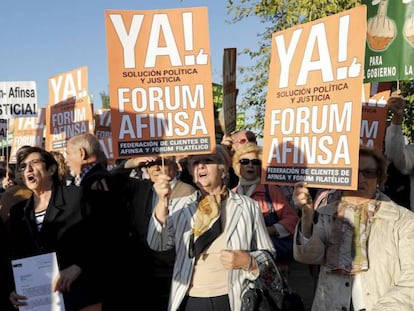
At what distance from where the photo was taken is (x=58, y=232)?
3.80m

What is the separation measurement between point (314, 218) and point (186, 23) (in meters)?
1.51

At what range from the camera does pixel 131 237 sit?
4340 millimetres

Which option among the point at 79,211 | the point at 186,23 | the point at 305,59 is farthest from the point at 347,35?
the point at 79,211

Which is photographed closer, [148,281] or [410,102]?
[148,281]

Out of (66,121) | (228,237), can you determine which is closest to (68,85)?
(66,121)

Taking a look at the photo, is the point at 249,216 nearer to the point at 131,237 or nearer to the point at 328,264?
the point at 328,264

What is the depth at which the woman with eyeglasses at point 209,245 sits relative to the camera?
129 inches

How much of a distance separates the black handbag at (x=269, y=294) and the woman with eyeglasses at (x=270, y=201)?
90 centimetres

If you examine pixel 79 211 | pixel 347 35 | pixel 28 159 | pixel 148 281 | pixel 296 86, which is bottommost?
pixel 148 281

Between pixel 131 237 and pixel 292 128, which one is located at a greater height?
pixel 292 128

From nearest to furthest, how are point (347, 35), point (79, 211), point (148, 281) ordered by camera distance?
point (347, 35), point (79, 211), point (148, 281)

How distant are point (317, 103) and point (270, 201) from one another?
128cm

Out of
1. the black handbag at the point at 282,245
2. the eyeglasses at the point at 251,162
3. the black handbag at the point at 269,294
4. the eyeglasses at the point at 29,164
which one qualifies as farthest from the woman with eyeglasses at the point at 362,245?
the eyeglasses at the point at 29,164

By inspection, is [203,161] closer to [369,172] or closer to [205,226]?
[205,226]
